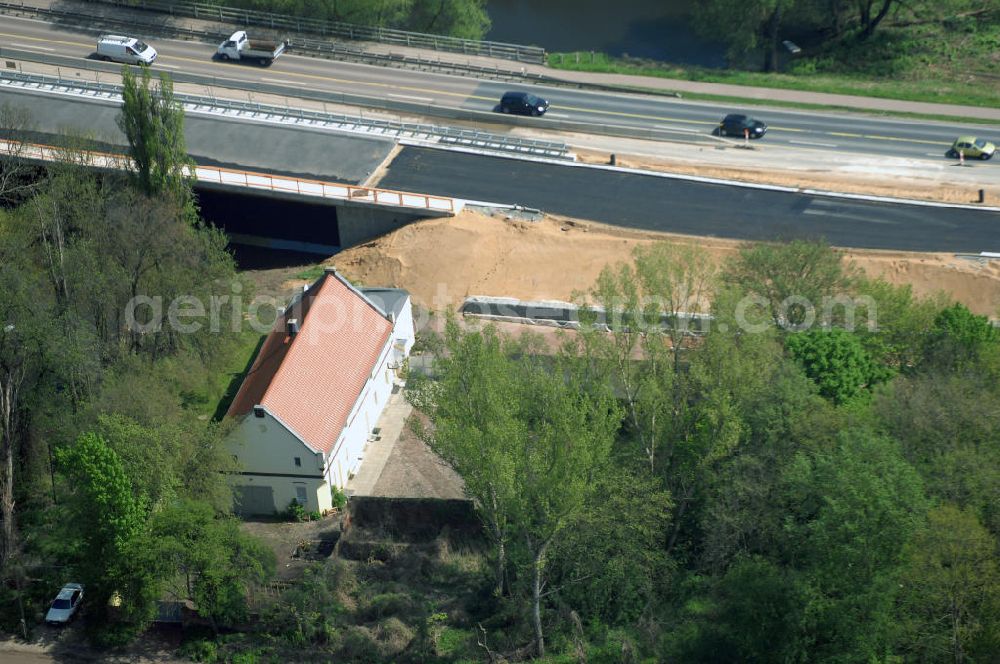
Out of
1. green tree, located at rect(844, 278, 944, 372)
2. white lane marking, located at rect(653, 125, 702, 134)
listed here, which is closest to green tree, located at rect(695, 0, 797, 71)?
white lane marking, located at rect(653, 125, 702, 134)

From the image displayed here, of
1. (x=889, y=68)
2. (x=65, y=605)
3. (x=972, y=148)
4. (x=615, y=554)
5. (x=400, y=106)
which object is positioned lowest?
(x=65, y=605)

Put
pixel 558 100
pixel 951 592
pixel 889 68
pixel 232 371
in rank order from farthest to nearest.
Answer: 1. pixel 889 68
2. pixel 558 100
3. pixel 232 371
4. pixel 951 592

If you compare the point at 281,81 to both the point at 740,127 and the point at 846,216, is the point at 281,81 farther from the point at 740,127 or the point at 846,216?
the point at 846,216

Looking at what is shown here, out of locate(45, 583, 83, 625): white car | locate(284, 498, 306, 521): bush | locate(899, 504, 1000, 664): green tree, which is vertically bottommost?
locate(45, 583, 83, 625): white car

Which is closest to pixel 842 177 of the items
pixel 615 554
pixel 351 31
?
pixel 615 554

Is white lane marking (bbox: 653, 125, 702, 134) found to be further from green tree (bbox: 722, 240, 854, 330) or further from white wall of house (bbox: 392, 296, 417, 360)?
white wall of house (bbox: 392, 296, 417, 360)

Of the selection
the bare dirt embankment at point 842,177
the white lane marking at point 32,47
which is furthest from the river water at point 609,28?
the white lane marking at point 32,47

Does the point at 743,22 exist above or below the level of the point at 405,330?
above

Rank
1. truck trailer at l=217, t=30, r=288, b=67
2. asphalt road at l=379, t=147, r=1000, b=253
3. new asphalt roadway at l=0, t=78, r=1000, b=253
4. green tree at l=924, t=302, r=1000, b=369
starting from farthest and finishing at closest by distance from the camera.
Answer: truck trailer at l=217, t=30, r=288, b=67, new asphalt roadway at l=0, t=78, r=1000, b=253, asphalt road at l=379, t=147, r=1000, b=253, green tree at l=924, t=302, r=1000, b=369
